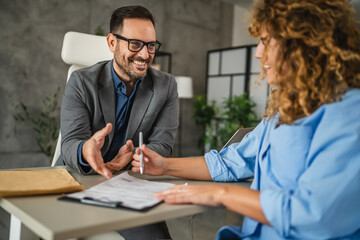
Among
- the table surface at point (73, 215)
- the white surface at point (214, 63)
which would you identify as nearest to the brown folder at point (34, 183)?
the table surface at point (73, 215)

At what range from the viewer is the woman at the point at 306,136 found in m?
0.76

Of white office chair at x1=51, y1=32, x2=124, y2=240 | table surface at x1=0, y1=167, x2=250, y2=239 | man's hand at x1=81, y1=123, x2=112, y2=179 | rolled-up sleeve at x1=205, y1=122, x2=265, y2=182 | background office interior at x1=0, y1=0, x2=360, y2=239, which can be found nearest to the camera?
table surface at x1=0, y1=167, x2=250, y2=239

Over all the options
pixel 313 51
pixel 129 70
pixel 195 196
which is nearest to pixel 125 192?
pixel 195 196

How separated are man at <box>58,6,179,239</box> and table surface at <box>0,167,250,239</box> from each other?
0.61 meters

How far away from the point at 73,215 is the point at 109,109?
90 cm

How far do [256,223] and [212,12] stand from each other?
6191 mm

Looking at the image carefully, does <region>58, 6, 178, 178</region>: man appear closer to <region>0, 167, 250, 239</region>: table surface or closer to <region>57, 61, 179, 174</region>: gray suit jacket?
<region>57, 61, 179, 174</region>: gray suit jacket

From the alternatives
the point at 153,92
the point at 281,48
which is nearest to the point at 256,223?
the point at 281,48

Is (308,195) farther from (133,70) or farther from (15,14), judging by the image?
(15,14)

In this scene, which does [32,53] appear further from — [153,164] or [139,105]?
[153,164]

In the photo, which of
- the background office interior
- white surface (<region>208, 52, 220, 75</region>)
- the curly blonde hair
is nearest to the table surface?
the curly blonde hair

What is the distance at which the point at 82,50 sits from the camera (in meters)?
1.93

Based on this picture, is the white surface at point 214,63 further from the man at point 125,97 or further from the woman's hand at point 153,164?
→ the woman's hand at point 153,164

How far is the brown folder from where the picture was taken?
2.88 feet
